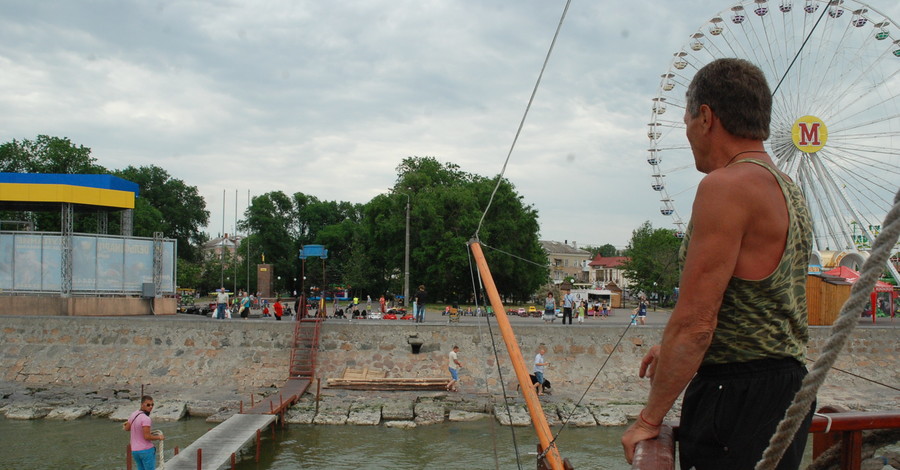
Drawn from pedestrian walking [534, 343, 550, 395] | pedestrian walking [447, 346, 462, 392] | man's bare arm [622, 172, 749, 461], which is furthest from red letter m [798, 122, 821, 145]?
man's bare arm [622, 172, 749, 461]

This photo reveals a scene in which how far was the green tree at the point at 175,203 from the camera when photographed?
7100 centimetres

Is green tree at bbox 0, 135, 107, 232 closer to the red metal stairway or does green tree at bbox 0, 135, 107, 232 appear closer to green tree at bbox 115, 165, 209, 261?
green tree at bbox 115, 165, 209, 261

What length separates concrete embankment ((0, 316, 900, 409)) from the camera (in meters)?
19.4

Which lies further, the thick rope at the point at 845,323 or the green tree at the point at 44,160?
the green tree at the point at 44,160

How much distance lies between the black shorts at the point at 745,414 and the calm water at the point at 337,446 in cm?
1068

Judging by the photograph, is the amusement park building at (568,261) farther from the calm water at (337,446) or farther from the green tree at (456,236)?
the calm water at (337,446)

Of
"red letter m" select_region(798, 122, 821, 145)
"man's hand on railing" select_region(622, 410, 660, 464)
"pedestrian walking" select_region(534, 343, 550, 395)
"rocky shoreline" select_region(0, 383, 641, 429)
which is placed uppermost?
"red letter m" select_region(798, 122, 821, 145)

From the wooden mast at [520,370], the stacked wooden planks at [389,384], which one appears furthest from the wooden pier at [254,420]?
the wooden mast at [520,370]

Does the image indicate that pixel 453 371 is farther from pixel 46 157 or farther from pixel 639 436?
pixel 46 157

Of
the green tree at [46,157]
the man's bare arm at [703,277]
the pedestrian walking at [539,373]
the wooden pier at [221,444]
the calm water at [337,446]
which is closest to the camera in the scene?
the man's bare arm at [703,277]

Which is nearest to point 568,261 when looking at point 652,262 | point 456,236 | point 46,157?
point 652,262

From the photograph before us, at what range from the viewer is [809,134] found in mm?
27531

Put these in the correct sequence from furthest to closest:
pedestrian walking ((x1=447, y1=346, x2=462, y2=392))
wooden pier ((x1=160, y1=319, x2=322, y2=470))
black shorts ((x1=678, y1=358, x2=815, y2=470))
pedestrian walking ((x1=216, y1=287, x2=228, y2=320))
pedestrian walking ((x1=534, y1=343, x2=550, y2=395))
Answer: pedestrian walking ((x1=216, y1=287, x2=228, y2=320)), pedestrian walking ((x1=447, y1=346, x2=462, y2=392)), pedestrian walking ((x1=534, y1=343, x2=550, y2=395)), wooden pier ((x1=160, y1=319, x2=322, y2=470)), black shorts ((x1=678, y1=358, x2=815, y2=470))

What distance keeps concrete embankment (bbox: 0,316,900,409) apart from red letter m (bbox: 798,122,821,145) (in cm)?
1035
